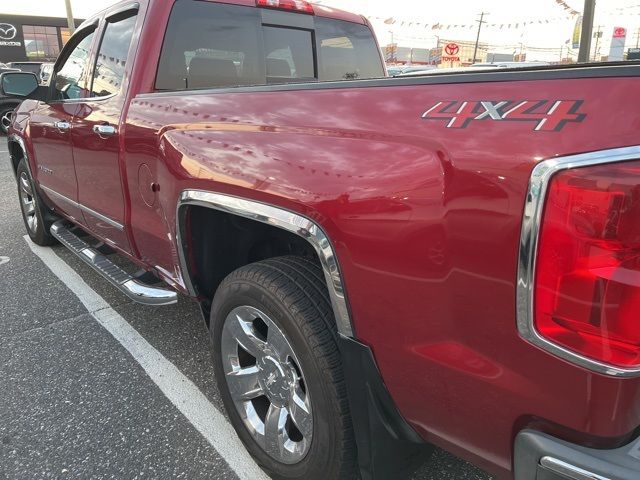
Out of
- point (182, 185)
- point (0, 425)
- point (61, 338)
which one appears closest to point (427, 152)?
point (182, 185)

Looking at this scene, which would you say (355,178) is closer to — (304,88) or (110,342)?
(304,88)

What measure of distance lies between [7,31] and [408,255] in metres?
35.9

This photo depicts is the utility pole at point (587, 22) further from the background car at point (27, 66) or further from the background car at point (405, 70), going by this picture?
the background car at point (27, 66)

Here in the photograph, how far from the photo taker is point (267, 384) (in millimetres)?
2033

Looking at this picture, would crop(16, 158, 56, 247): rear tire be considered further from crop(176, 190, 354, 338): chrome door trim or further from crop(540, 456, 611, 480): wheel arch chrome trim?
crop(540, 456, 611, 480): wheel arch chrome trim

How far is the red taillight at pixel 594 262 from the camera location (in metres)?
1.04

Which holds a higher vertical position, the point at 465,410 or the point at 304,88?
the point at 304,88

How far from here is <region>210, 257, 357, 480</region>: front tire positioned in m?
1.70

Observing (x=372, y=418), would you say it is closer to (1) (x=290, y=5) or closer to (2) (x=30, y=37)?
(1) (x=290, y=5)

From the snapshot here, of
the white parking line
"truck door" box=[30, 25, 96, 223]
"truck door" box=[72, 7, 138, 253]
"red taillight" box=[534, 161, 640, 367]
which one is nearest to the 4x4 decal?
"red taillight" box=[534, 161, 640, 367]

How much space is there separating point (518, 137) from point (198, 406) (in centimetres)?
208

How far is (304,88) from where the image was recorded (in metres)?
1.77

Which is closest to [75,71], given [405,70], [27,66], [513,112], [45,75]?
[513,112]

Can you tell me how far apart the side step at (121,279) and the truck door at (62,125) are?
0.64ft
